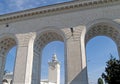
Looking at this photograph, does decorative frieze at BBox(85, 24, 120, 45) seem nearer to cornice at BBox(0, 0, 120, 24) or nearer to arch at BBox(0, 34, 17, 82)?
cornice at BBox(0, 0, 120, 24)

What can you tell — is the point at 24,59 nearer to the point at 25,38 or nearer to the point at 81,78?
the point at 25,38

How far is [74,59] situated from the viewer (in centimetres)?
1290

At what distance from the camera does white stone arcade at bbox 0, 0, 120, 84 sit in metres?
13.1

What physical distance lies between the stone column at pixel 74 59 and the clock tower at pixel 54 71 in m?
29.4

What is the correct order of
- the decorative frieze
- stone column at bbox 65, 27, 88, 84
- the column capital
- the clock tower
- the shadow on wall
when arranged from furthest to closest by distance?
1. the clock tower
2. the column capital
3. the decorative frieze
4. stone column at bbox 65, 27, 88, 84
5. the shadow on wall

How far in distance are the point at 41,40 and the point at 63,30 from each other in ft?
9.36

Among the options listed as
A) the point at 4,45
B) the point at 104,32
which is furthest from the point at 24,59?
the point at 104,32

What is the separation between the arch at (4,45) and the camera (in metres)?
16.1

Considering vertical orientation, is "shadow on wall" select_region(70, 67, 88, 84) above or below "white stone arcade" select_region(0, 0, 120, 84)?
below

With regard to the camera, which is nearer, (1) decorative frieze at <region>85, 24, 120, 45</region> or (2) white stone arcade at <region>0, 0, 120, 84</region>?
(2) white stone arcade at <region>0, 0, 120, 84</region>

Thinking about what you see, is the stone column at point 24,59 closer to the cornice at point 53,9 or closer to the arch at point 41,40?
the arch at point 41,40

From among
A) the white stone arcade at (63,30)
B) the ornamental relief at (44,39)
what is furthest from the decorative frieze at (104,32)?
the ornamental relief at (44,39)

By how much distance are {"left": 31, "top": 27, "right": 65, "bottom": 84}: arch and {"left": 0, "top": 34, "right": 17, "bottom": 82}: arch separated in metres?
2.44

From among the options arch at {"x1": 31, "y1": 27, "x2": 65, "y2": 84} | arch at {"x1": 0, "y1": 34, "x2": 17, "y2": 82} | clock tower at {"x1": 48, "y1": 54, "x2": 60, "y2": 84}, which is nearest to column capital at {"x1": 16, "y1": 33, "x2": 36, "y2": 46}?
arch at {"x1": 31, "y1": 27, "x2": 65, "y2": 84}
